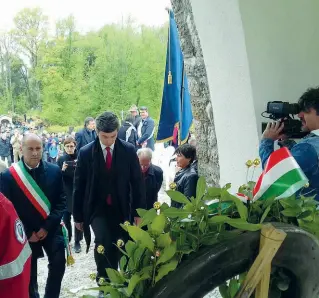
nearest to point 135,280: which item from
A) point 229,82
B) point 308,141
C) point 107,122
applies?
point 308,141

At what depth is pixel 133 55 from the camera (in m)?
12.8

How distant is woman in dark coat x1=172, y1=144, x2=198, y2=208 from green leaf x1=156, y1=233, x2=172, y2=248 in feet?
7.69

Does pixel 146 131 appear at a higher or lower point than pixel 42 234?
higher

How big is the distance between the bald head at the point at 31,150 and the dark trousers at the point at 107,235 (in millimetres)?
592

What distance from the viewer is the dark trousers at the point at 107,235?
304 centimetres

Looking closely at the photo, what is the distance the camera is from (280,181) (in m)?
1.15

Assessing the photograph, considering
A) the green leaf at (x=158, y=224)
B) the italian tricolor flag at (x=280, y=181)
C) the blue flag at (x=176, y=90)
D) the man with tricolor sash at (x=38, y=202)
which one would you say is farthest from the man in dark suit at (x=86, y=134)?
the green leaf at (x=158, y=224)

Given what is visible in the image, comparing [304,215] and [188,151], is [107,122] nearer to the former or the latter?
[188,151]

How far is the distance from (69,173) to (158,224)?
3220 mm

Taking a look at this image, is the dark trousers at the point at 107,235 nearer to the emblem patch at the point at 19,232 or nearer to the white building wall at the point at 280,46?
the white building wall at the point at 280,46

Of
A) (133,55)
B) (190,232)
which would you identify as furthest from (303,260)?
(133,55)

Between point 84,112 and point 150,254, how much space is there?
11680 mm

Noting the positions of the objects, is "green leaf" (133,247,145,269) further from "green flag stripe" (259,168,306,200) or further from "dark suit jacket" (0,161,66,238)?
"dark suit jacket" (0,161,66,238)

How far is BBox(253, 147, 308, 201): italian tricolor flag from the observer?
1.13 metres
